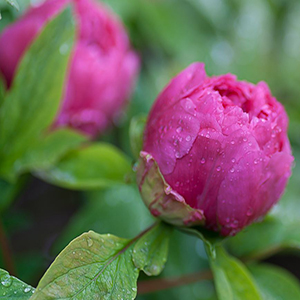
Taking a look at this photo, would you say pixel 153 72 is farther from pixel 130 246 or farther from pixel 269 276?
pixel 130 246

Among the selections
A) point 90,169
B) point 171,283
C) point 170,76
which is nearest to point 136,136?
point 90,169

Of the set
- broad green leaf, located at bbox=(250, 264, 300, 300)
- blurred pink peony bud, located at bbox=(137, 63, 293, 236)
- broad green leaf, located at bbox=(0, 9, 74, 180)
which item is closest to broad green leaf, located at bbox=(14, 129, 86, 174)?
broad green leaf, located at bbox=(0, 9, 74, 180)

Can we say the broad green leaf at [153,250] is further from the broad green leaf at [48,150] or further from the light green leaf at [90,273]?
the broad green leaf at [48,150]

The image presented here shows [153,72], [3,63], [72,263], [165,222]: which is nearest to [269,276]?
[165,222]

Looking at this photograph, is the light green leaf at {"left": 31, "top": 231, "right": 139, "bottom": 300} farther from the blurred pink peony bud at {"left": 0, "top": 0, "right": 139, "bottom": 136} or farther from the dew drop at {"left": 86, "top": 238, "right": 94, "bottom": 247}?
the blurred pink peony bud at {"left": 0, "top": 0, "right": 139, "bottom": 136}

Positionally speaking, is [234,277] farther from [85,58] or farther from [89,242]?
[85,58]

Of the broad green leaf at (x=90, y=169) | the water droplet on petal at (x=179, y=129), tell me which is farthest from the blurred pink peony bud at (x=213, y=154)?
the broad green leaf at (x=90, y=169)
